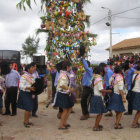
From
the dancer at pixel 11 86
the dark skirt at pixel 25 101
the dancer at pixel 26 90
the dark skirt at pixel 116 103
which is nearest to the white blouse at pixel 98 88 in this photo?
the dark skirt at pixel 116 103

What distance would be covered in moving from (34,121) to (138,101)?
2698mm

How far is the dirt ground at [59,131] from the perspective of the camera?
439 centimetres

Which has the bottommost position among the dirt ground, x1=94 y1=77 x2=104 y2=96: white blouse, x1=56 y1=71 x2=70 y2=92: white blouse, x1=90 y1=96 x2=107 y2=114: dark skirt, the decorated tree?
the dirt ground

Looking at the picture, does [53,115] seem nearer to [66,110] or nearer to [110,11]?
[66,110]

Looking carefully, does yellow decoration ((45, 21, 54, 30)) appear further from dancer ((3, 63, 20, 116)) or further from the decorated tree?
dancer ((3, 63, 20, 116))

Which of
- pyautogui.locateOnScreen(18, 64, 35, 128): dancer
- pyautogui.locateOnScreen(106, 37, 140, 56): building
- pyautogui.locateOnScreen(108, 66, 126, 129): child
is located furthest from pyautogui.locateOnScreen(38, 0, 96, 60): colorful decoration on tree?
pyautogui.locateOnScreen(106, 37, 140, 56): building

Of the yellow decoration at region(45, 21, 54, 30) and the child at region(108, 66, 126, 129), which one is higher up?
the yellow decoration at region(45, 21, 54, 30)

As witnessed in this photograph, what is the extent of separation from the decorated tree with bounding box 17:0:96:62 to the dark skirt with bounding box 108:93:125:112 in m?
3.67

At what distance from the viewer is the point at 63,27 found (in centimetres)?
833

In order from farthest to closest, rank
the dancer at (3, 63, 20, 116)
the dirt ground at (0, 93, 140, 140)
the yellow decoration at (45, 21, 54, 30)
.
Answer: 1. the yellow decoration at (45, 21, 54, 30)
2. the dancer at (3, 63, 20, 116)
3. the dirt ground at (0, 93, 140, 140)

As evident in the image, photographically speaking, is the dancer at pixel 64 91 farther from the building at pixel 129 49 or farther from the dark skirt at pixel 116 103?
the building at pixel 129 49

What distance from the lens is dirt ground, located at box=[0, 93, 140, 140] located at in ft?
14.4

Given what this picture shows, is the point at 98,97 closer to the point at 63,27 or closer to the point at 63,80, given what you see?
the point at 63,80

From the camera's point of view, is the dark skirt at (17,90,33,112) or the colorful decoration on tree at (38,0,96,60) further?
the colorful decoration on tree at (38,0,96,60)
